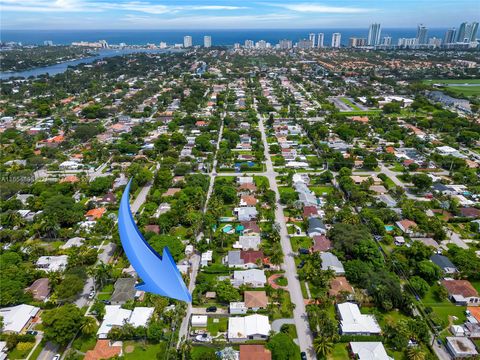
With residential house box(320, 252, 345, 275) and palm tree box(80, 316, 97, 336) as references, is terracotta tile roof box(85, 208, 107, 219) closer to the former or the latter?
palm tree box(80, 316, 97, 336)

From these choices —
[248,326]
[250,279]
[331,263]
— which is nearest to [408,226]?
[331,263]

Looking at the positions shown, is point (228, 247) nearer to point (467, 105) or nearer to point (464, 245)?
point (464, 245)

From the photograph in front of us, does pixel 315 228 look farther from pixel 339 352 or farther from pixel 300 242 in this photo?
pixel 339 352

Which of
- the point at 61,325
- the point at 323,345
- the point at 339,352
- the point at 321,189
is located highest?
the point at 61,325

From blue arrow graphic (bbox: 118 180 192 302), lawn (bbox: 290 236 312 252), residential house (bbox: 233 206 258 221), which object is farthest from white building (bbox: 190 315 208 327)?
residential house (bbox: 233 206 258 221)

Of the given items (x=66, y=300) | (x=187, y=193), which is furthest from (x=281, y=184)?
(x=66, y=300)
